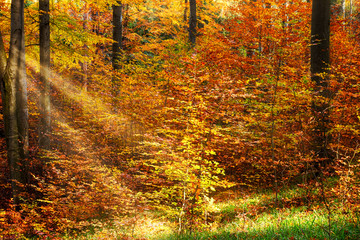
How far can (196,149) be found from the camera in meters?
5.21

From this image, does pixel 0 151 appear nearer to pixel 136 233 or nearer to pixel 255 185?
pixel 136 233

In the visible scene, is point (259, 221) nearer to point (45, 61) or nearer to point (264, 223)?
point (264, 223)

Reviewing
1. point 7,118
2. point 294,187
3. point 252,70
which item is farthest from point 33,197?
point 252,70

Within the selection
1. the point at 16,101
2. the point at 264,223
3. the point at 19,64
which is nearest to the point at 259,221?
the point at 264,223

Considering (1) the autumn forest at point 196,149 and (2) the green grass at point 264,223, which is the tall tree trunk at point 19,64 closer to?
(1) the autumn forest at point 196,149

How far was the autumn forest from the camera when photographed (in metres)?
5.12

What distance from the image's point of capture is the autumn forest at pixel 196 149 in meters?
5.12

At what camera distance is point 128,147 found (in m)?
9.33

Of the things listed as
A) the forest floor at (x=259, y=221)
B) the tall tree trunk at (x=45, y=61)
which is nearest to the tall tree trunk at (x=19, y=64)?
the tall tree trunk at (x=45, y=61)

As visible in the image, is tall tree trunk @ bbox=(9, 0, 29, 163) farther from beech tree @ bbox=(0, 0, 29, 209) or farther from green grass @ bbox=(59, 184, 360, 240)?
green grass @ bbox=(59, 184, 360, 240)

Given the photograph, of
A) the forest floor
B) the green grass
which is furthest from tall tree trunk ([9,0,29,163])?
the green grass

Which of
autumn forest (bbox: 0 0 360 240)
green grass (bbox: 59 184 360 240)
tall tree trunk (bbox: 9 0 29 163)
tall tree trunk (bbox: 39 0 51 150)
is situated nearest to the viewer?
green grass (bbox: 59 184 360 240)

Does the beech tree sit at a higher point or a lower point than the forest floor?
higher

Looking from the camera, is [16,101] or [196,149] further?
[16,101]
